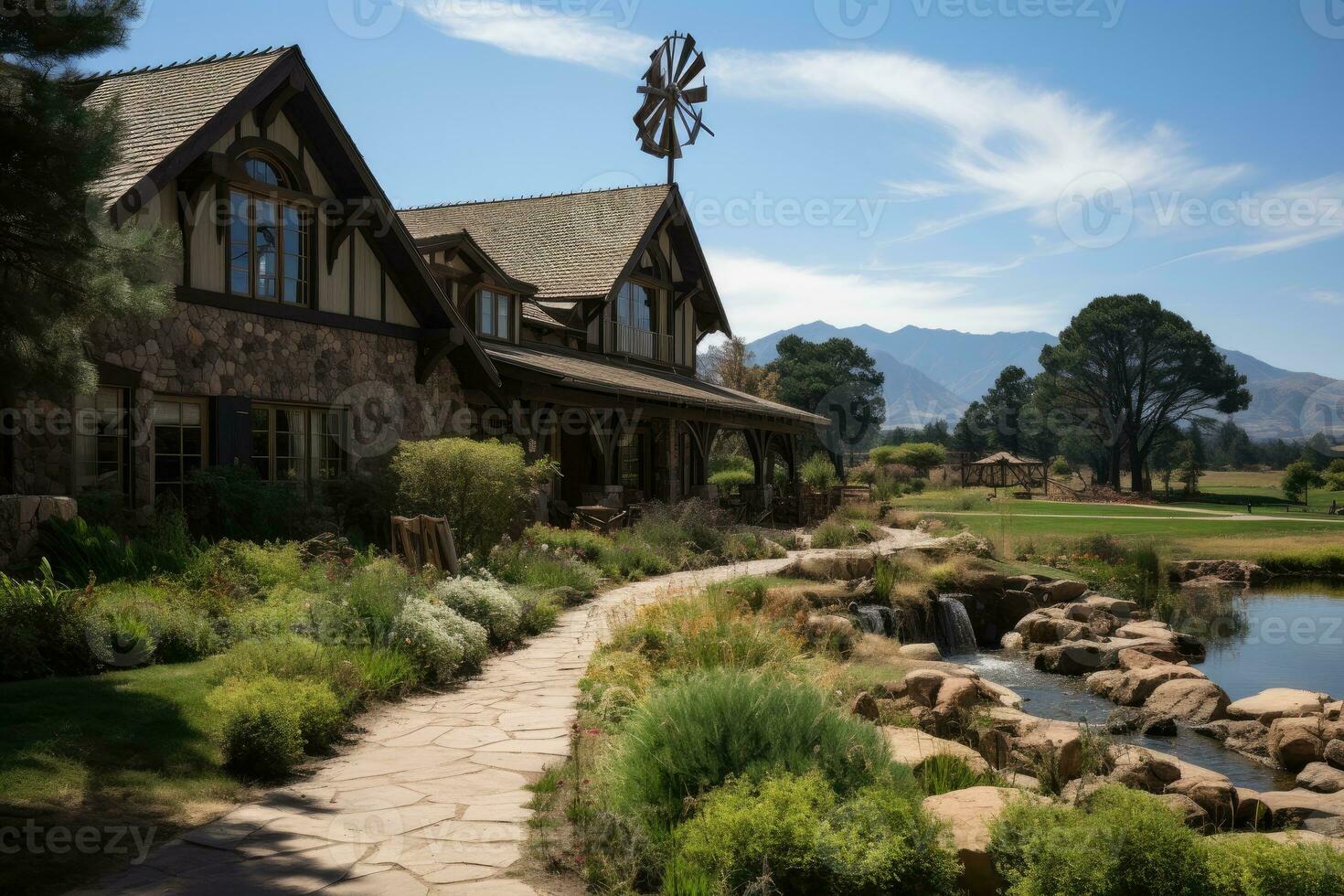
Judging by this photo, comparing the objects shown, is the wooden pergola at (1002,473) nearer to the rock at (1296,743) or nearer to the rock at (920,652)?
the rock at (920,652)

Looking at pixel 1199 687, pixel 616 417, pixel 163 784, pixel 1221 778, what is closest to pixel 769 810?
pixel 163 784

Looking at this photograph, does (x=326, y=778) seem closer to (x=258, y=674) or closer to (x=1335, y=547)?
(x=258, y=674)

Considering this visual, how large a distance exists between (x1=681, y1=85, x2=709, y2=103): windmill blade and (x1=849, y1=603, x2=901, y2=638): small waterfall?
17.9 meters

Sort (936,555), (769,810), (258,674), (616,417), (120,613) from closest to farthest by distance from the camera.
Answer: (769,810), (258,674), (120,613), (936,555), (616,417)

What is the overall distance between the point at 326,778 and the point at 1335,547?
2493 centimetres

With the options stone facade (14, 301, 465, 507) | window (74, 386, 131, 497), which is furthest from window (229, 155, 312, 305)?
window (74, 386, 131, 497)

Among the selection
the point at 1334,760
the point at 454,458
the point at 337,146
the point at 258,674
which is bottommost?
the point at 1334,760

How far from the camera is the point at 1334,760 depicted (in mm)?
9281

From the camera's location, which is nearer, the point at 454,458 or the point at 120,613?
the point at 120,613

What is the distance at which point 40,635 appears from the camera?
7113mm

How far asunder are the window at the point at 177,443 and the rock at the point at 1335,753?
12654mm

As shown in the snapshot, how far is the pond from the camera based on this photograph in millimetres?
10023

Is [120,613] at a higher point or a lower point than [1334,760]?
higher

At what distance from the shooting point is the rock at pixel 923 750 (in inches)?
245
